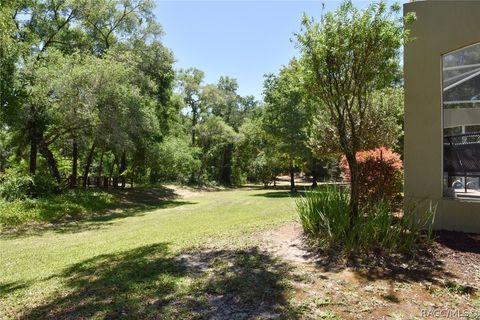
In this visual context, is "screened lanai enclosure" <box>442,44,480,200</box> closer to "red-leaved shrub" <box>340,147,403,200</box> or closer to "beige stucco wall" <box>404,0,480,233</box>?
"beige stucco wall" <box>404,0,480,233</box>

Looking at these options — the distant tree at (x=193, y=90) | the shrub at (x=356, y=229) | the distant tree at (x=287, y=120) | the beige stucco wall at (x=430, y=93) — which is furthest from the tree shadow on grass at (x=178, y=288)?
the distant tree at (x=193, y=90)

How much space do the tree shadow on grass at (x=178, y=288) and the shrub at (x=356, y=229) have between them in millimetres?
951

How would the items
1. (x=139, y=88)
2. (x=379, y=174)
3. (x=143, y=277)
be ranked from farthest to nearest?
(x=139, y=88), (x=379, y=174), (x=143, y=277)

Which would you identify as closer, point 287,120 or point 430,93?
point 430,93

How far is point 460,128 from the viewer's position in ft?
24.3

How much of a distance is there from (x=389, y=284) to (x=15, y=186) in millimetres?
13247

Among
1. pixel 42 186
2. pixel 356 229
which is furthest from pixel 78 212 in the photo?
pixel 356 229

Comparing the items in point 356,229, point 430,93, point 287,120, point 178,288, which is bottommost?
point 178,288

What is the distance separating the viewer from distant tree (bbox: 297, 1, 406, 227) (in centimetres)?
536

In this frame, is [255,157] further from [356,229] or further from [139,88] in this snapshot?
[356,229]

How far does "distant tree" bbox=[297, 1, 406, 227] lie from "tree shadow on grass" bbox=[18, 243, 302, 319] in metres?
1.96

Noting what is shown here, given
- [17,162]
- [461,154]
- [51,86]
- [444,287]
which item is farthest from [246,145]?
[444,287]

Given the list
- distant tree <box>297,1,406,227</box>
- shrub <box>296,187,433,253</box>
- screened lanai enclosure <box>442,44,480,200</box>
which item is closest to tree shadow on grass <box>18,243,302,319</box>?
shrub <box>296,187,433,253</box>

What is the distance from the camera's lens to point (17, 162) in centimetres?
2181
